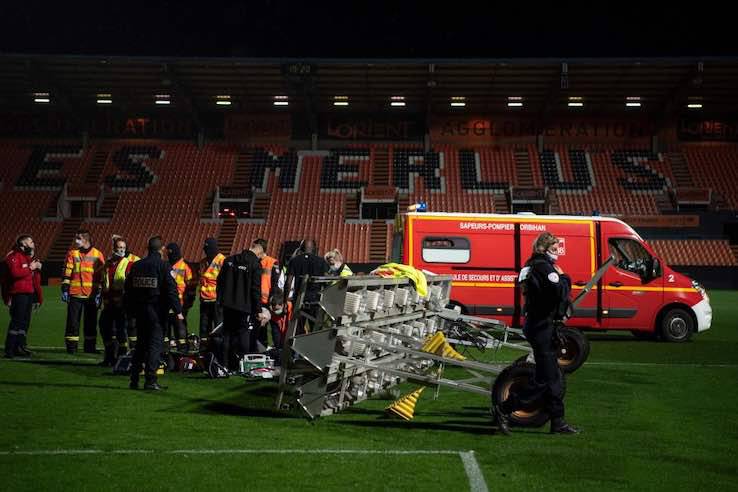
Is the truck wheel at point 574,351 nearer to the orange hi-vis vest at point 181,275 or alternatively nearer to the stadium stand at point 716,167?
the orange hi-vis vest at point 181,275

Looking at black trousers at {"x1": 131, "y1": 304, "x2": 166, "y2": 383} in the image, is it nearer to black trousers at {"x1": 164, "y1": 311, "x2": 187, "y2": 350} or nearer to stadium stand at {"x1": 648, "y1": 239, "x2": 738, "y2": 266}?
black trousers at {"x1": 164, "y1": 311, "x2": 187, "y2": 350}

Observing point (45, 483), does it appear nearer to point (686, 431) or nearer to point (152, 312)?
point (152, 312)

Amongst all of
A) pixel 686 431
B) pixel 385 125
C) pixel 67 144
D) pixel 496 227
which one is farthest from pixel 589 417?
pixel 67 144

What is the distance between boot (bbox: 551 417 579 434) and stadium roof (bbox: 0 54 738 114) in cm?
3359

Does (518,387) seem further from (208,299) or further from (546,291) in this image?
(208,299)

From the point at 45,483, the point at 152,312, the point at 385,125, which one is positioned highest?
the point at 385,125

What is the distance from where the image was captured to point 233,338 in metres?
12.2

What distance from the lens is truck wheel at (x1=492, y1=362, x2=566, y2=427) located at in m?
8.11

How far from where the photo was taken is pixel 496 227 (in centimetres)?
1794

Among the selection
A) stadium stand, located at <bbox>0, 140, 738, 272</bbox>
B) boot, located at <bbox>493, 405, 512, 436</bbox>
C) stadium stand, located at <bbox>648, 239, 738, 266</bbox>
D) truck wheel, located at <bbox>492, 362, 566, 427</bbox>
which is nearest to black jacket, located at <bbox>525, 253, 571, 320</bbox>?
truck wheel, located at <bbox>492, 362, 566, 427</bbox>

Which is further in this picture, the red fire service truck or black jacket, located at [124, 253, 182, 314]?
the red fire service truck

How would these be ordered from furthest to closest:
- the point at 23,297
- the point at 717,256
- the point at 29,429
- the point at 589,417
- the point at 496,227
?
the point at 717,256
the point at 496,227
the point at 23,297
the point at 589,417
the point at 29,429

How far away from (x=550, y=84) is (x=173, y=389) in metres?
34.7

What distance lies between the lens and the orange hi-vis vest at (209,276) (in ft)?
46.2
